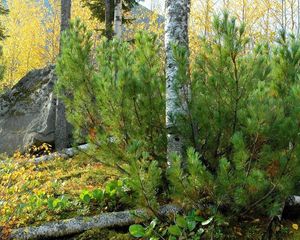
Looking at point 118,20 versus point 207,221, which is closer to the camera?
point 207,221

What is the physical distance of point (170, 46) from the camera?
4.29 m

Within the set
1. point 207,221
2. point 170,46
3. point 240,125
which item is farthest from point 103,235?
point 170,46

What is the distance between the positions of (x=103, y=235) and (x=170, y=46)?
2.21 m

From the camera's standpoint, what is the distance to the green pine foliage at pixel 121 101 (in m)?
3.93

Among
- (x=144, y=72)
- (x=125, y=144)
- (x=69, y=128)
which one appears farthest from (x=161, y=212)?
(x=69, y=128)

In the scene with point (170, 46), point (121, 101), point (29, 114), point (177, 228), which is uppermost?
point (170, 46)

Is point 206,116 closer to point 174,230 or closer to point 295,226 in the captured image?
point 174,230

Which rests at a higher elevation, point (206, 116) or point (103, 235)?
point (206, 116)

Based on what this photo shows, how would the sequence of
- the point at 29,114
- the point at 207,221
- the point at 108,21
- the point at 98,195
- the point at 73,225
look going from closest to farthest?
the point at 207,221 → the point at 73,225 → the point at 98,195 → the point at 29,114 → the point at 108,21

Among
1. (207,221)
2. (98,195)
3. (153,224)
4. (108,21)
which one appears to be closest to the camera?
(207,221)

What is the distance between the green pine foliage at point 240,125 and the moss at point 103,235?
2.69 feet

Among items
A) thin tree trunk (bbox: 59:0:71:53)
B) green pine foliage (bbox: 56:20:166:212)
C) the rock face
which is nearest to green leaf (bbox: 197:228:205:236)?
green pine foliage (bbox: 56:20:166:212)

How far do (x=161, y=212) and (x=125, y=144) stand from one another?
832 millimetres

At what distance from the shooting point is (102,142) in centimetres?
419
